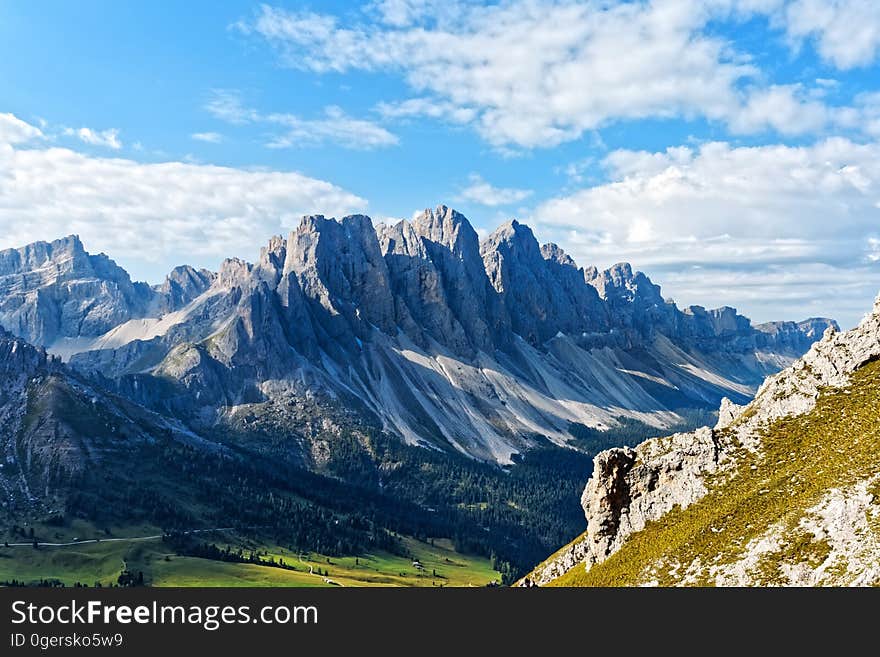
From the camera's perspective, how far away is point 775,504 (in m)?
69.9

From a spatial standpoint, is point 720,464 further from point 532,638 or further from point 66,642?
point 66,642

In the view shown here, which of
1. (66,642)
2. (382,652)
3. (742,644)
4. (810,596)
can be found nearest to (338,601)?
(382,652)

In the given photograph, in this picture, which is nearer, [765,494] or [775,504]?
[775,504]

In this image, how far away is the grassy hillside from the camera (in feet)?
207

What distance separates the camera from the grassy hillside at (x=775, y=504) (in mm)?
63219

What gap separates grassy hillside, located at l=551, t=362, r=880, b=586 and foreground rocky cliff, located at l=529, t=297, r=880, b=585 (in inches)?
5.5

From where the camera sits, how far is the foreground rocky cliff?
61.2 metres

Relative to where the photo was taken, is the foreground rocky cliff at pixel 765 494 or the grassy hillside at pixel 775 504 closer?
the foreground rocky cliff at pixel 765 494

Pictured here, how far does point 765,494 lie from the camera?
7238 centimetres

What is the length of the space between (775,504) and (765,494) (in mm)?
2540

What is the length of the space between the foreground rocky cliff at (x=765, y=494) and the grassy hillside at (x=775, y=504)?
139mm

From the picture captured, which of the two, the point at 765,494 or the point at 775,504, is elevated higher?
the point at 765,494

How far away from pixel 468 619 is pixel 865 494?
3821 centimetres

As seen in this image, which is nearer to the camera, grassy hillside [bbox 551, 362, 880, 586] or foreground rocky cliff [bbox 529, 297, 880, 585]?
foreground rocky cliff [bbox 529, 297, 880, 585]
